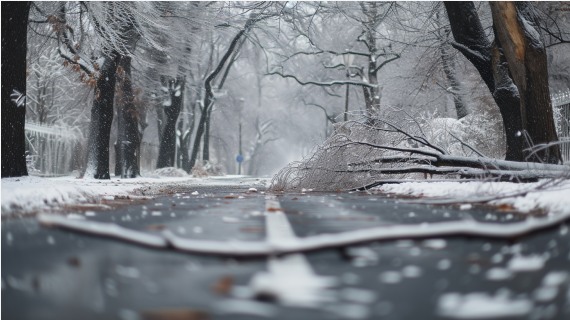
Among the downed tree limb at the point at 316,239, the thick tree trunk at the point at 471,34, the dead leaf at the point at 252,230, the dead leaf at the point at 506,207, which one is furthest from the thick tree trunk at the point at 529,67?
the dead leaf at the point at 252,230

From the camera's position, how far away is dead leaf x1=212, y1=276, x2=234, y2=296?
1.83 m

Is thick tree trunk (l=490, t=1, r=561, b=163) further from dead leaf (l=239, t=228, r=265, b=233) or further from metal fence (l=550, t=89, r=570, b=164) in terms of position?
metal fence (l=550, t=89, r=570, b=164)

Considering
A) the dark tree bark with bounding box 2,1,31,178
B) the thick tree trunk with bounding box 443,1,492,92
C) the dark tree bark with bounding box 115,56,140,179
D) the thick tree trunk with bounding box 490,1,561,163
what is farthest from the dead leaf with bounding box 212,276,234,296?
the dark tree bark with bounding box 115,56,140,179

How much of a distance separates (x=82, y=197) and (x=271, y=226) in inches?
131

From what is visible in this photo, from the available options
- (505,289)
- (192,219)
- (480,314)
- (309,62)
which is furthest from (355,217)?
(309,62)

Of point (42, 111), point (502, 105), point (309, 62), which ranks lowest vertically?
point (502, 105)

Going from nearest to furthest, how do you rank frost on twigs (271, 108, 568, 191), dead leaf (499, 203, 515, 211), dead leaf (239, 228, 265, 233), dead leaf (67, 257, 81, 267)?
dead leaf (67, 257, 81, 267) → dead leaf (239, 228, 265, 233) → dead leaf (499, 203, 515, 211) → frost on twigs (271, 108, 568, 191)

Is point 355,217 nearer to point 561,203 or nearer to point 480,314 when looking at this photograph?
point 561,203

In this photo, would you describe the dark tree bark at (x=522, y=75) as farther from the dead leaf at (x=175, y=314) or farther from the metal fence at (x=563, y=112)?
the metal fence at (x=563, y=112)

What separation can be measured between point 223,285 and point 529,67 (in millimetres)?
7790

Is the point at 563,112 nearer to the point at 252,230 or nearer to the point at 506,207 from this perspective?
the point at 506,207

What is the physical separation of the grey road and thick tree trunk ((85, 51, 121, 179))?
42.8 ft

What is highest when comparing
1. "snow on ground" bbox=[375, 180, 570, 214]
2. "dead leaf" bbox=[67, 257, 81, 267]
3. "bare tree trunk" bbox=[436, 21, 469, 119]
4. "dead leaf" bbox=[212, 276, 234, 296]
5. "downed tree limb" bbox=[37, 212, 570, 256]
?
"bare tree trunk" bbox=[436, 21, 469, 119]

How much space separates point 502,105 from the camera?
28.6ft
